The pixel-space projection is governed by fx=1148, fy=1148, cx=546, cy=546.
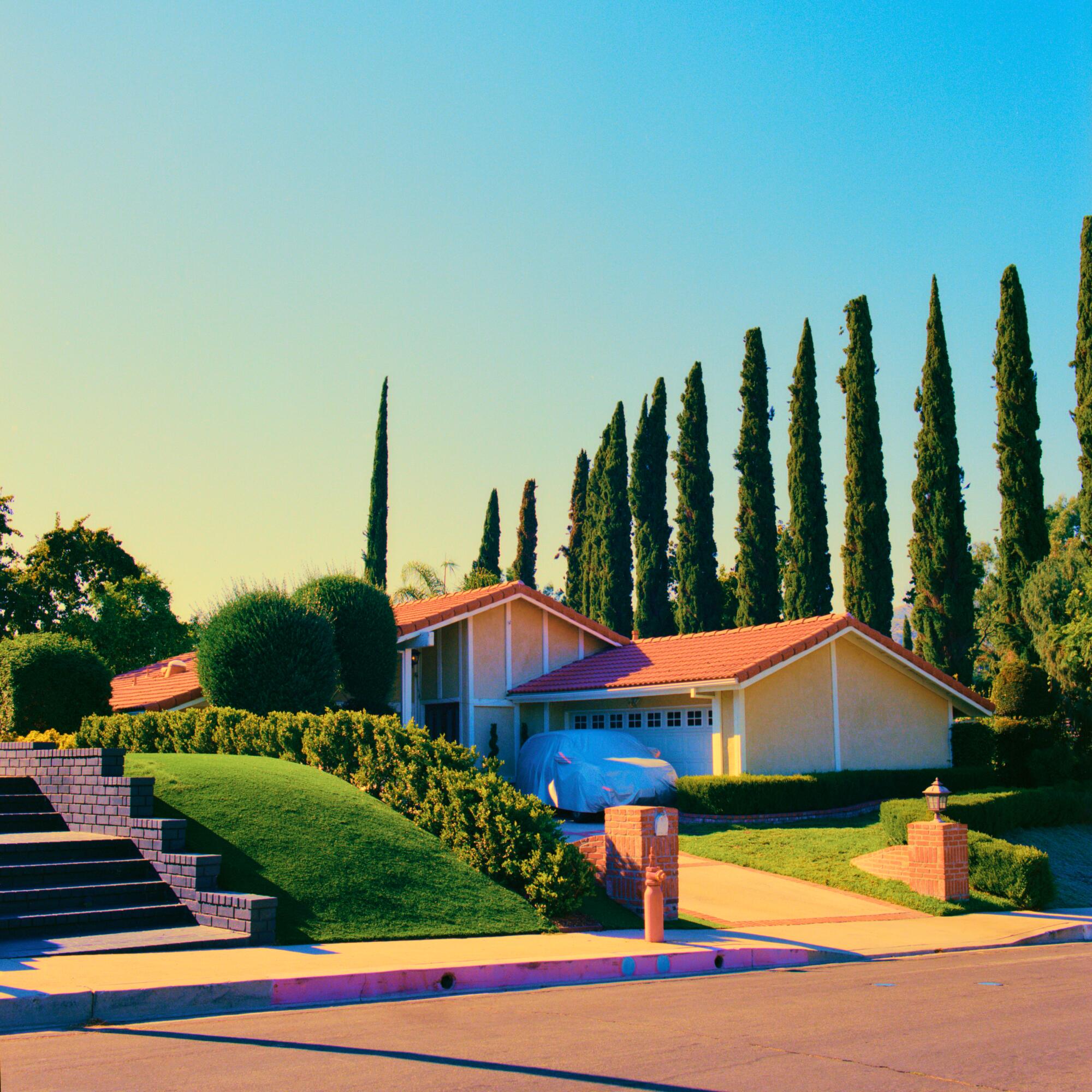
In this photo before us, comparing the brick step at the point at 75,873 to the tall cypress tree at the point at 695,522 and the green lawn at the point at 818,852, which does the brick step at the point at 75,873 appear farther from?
the tall cypress tree at the point at 695,522

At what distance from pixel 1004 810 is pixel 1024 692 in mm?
6566

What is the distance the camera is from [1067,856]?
1981 centimetres

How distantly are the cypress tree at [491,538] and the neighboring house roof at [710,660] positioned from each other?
114 ft

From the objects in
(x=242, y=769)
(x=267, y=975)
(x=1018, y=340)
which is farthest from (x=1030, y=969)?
(x=1018, y=340)

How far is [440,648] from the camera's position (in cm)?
2973

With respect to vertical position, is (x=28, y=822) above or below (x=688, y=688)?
below

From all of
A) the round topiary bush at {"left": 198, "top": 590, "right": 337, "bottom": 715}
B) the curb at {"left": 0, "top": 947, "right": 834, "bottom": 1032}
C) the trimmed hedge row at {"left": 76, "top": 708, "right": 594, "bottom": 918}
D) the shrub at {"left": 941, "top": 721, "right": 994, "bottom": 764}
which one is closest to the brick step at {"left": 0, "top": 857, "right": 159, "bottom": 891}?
the trimmed hedge row at {"left": 76, "top": 708, "right": 594, "bottom": 918}

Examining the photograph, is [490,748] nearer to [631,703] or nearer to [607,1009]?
[631,703]

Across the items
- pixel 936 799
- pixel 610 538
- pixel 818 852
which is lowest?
pixel 818 852

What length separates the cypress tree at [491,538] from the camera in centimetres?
6494

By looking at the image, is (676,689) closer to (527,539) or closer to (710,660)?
(710,660)

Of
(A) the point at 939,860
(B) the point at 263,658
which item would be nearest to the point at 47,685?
(B) the point at 263,658

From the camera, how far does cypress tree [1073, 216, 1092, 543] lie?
125ft

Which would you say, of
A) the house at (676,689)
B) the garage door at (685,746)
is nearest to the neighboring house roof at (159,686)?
the house at (676,689)
